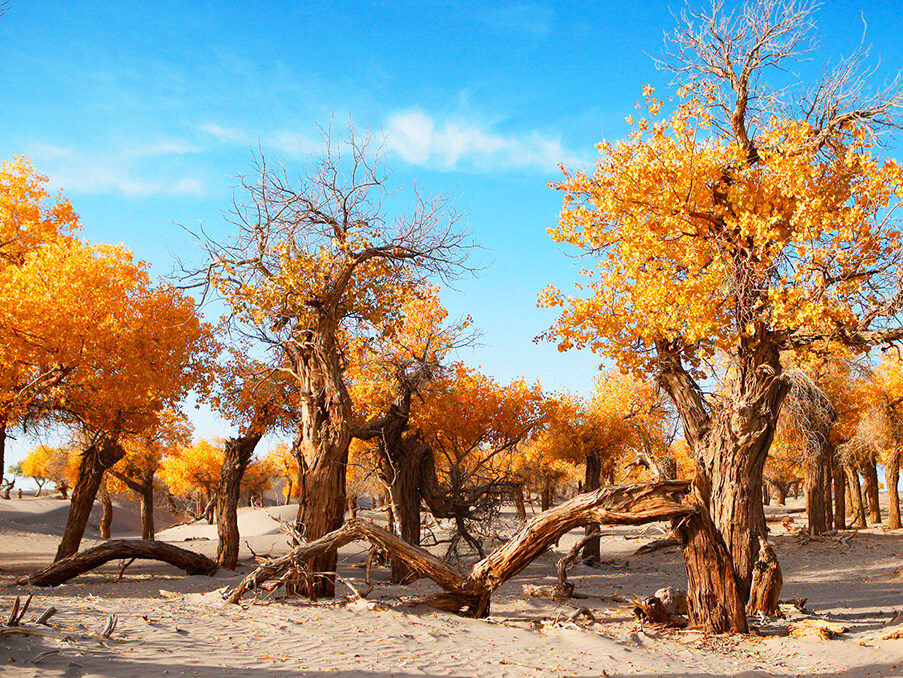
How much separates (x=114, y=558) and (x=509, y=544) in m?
10.0

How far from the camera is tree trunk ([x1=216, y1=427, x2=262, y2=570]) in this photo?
1820cm

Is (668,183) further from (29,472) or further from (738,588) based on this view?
(29,472)

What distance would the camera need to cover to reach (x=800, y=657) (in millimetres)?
8977

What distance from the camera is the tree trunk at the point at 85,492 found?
Answer: 57.9 feet

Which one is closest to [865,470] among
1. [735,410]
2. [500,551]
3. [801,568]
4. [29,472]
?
[801,568]

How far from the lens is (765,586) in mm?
11109

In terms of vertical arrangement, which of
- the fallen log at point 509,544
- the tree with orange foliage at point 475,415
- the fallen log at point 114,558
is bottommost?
the fallen log at point 114,558

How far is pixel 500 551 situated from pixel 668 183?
6.90m

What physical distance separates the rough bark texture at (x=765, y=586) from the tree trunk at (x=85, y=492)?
1557 cm

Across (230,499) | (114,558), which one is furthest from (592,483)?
(114,558)

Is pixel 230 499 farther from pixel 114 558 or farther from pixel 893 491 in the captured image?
pixel 893 491

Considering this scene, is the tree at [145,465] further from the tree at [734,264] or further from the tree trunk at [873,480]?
the tree trunk at [873,480]

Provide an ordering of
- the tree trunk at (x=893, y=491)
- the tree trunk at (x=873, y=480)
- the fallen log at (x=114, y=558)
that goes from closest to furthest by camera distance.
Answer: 1. the fallen log at (x=114, y=558)
2. the tree trunk at (x=893, y=491)
3. the tree trunk at (x=873, y=480)

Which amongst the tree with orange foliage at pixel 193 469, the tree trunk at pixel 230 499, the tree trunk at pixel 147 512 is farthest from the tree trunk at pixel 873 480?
the tree with orange foliage at pixel 193 469
